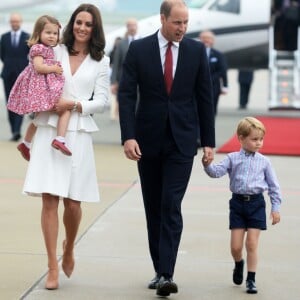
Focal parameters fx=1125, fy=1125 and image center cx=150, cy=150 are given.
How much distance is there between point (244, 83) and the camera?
25219 mm

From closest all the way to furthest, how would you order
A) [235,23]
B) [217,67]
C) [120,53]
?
[217,67] → [120,53] → [235,23]

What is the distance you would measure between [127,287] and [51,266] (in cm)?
50

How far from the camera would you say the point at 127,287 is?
697 cm

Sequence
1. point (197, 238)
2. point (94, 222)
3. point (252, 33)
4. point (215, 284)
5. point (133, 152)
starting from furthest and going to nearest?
point (252, 33), point (94, 222), point (197, 238), point (215, 284), point (133, 152)

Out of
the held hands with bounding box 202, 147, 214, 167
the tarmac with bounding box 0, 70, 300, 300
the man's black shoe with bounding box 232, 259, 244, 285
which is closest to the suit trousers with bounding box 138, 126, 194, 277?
the held hands with bounding box 202, 147, 214, 167

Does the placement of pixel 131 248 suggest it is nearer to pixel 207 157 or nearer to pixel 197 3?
pixel 207 157

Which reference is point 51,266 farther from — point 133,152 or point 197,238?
point 197,238

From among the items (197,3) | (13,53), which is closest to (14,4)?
(197,3)

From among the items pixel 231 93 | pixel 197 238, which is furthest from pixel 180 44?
pixel 231 93

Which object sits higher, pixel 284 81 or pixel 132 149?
pixel 132 149

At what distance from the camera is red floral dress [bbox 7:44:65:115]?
22.1 ft

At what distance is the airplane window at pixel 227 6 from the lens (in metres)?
22.2

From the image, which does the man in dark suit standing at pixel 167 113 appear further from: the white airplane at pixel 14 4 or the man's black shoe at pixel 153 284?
the white airplane at pixel 14 4

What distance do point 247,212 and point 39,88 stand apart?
1.46 meters
